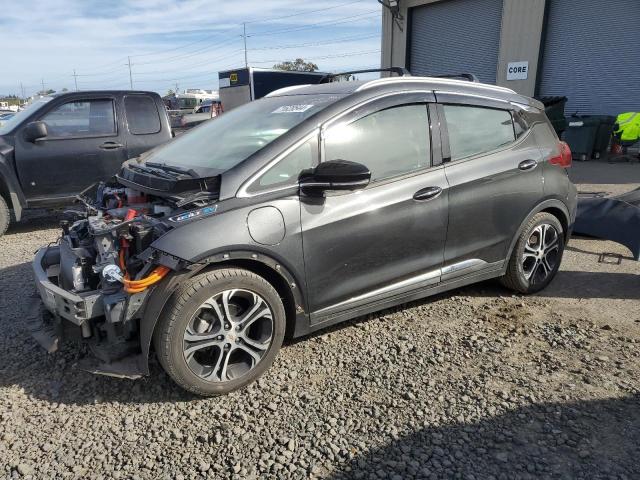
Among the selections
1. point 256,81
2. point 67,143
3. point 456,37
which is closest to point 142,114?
point 67,143

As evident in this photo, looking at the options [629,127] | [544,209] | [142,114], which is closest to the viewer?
[544,209]

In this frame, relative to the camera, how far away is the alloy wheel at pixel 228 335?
2801mm

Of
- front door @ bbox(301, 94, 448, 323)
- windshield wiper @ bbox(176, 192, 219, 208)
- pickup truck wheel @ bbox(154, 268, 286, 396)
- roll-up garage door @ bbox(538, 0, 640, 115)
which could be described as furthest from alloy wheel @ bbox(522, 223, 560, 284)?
roll-up garage door @ bbox(538, 0, 640, 115)

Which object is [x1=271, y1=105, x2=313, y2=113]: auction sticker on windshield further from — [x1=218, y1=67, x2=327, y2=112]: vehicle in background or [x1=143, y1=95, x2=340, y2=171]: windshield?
[x1=218, y1=67, x2=327, y2=112]: vehicle in background

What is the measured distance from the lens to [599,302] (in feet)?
13.7

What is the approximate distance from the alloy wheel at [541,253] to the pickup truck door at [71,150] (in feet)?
17.7

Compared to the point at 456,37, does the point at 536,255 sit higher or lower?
lower

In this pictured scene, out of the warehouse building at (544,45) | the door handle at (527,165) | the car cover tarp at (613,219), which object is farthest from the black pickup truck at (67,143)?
the warehouse building at (544,45)

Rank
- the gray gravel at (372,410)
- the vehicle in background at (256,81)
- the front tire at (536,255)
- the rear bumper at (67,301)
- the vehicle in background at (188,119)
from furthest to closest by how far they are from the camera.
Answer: the vehicle in background at (256,81) → the vehicle in background at (188,119) → the front tire at (536,255) → the rear bumper at (67,301) → the gray gravel at (372,410)

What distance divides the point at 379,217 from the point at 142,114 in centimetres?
526

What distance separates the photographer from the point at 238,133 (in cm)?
361

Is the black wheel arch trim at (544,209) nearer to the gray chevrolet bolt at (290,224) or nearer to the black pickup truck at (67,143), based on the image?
the gray chevrolet bolt at (290,224)

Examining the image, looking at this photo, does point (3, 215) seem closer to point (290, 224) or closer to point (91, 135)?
point (91, 135)

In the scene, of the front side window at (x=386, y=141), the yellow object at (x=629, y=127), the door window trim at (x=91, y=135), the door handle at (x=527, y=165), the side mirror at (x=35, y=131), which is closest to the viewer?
the front side window at (x=386, y=141)
